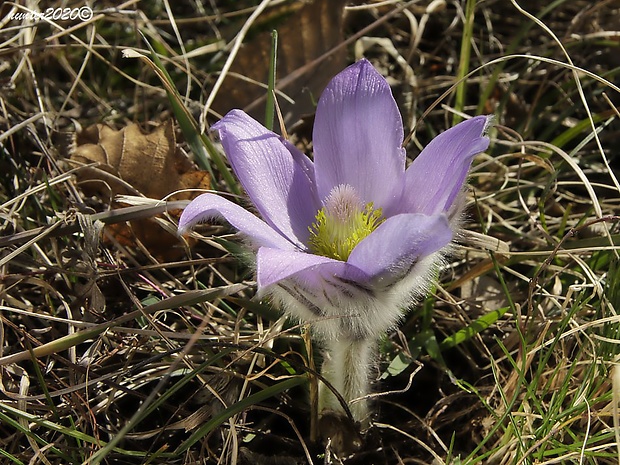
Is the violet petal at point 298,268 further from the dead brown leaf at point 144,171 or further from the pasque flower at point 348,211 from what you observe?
the dead brown leaf at point 144,171

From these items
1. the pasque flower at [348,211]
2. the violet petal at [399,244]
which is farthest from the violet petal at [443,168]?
the violet petal at [399,244]


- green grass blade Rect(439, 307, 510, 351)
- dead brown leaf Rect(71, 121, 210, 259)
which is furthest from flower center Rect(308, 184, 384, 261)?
dead brown leaf Rect(71, 121, 210, 259)

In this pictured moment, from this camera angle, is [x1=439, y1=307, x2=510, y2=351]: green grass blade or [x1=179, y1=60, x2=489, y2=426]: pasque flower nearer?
[x1=179, y1=60, x2=489, y2=426]: pasque flower

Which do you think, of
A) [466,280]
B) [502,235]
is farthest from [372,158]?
[502,235]

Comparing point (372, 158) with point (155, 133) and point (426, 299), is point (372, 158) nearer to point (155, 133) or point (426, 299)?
point (426, 299)

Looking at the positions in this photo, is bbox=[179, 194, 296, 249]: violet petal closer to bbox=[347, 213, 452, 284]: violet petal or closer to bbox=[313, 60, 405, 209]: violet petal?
bbox=[347, 213, 452, 284]: violet petal

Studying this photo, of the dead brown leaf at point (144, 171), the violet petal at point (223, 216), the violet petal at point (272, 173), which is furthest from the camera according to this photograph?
the dead brown leaf at point (144, 171)

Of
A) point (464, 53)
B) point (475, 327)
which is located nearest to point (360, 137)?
point (475, 327)
